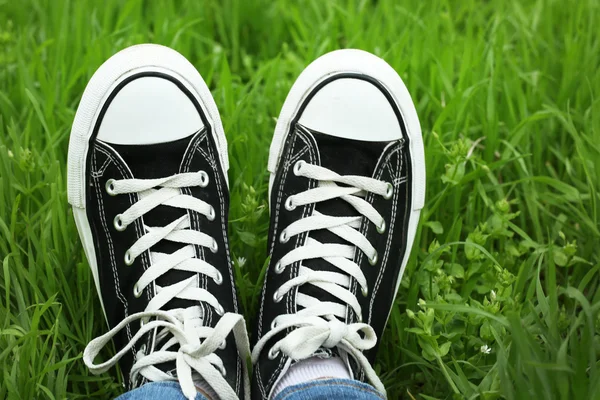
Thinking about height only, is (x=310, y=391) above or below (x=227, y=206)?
below

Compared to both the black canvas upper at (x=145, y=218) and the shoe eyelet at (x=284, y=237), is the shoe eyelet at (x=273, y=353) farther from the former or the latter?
the shoe eyelet at (x=284, y=237)

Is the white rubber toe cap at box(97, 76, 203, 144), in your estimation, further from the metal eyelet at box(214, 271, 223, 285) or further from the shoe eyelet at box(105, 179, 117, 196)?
the metal eyelet at box(214, 271, 223, 285)

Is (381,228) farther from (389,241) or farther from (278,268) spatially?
(278,268)

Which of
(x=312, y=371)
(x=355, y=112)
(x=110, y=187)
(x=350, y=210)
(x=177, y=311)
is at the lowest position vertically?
(x=312, y=371)

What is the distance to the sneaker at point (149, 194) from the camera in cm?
146

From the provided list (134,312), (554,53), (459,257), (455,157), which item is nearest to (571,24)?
(554,53)

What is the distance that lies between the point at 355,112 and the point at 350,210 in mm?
221

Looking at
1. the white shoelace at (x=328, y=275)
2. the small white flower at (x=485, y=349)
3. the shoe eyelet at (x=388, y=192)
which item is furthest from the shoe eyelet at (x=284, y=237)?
the small white flower at (x=485, y=349)

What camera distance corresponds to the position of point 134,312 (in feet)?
4.76

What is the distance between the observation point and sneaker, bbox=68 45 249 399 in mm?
1458

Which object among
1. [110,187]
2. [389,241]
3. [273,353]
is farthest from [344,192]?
[110,187]

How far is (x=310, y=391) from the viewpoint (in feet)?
4.08

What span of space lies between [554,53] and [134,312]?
53.1 inches

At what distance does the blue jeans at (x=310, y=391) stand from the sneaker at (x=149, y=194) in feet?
0.58
